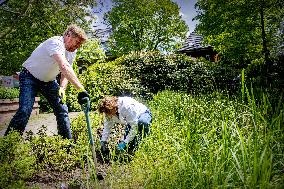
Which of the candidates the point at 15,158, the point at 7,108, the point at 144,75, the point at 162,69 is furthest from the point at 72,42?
the point at 162,69

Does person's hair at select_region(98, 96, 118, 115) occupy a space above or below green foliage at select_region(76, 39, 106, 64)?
below

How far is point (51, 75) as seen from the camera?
448 cm

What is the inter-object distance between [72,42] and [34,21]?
11.0 m

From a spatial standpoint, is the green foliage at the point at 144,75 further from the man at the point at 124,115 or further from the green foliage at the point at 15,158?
the green foliage at the point at 15,158

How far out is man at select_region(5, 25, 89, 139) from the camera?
13.6 feet

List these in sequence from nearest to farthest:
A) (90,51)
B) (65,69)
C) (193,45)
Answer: (65,69) < (90,51) < (193,45)

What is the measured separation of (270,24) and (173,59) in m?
6.06

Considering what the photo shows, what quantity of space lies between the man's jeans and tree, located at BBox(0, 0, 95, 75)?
7.13m

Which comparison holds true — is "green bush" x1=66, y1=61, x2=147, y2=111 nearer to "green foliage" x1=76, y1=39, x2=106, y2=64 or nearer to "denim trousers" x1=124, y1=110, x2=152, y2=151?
"green foliage" x1=76, y1=39, x2=106, y2=64

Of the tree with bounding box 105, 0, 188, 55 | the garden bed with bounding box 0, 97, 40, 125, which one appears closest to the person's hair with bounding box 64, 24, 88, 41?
the garden bed with bounding box 0, 97, 40, 125

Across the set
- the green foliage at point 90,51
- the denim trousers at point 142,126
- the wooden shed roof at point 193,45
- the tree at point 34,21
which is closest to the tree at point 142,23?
the wooden shed roof at point 193,45

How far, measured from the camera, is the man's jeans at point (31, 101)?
4125mm

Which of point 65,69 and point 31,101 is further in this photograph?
point 31,101

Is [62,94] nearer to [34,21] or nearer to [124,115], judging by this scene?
[124,115]
